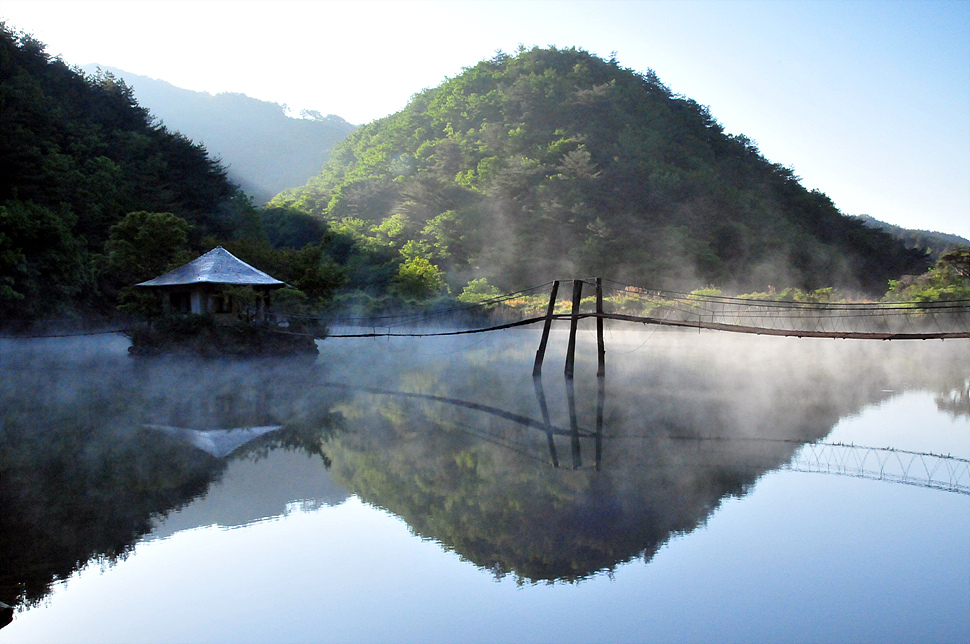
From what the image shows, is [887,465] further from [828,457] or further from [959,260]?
[959,260]

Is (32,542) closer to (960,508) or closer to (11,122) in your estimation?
(960,508)

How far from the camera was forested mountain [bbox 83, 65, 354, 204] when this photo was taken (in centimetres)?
8962

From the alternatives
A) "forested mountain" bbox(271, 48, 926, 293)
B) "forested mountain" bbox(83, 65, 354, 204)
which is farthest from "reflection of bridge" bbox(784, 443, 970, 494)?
"forested mountain" bbox(83, 65, 354, 204)

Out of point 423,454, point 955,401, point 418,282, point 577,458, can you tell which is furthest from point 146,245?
point 955,401

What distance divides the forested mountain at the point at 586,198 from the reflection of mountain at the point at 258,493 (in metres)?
38.2

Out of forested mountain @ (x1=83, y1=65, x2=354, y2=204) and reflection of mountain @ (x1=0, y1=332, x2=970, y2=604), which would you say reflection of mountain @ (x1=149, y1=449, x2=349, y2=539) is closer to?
reflection of mountain @ (x1=0, y1=332, x2=970, y2=604)

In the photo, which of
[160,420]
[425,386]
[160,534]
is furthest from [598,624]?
[425,386]

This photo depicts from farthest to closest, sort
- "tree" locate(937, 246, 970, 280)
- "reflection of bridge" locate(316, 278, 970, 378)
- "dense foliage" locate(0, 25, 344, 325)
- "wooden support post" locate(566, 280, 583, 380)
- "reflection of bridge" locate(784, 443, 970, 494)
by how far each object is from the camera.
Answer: "tree" locate(937, 246, 970, 280) → "dense foliage" locate(0, 25, 344, 325) → "reflection of bridge" locate(316, 278, 970, 378) → "wooden support post" locate(566, 280, 583, 380) → "reflection of bridge" locate(784, 443, 970, 494)

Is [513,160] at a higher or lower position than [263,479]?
higher

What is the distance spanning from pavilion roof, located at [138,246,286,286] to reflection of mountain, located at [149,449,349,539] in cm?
1363

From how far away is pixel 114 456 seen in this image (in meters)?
9.18

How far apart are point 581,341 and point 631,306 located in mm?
4261

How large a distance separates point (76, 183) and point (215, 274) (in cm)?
1377

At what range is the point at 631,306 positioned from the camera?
35.4 meters
